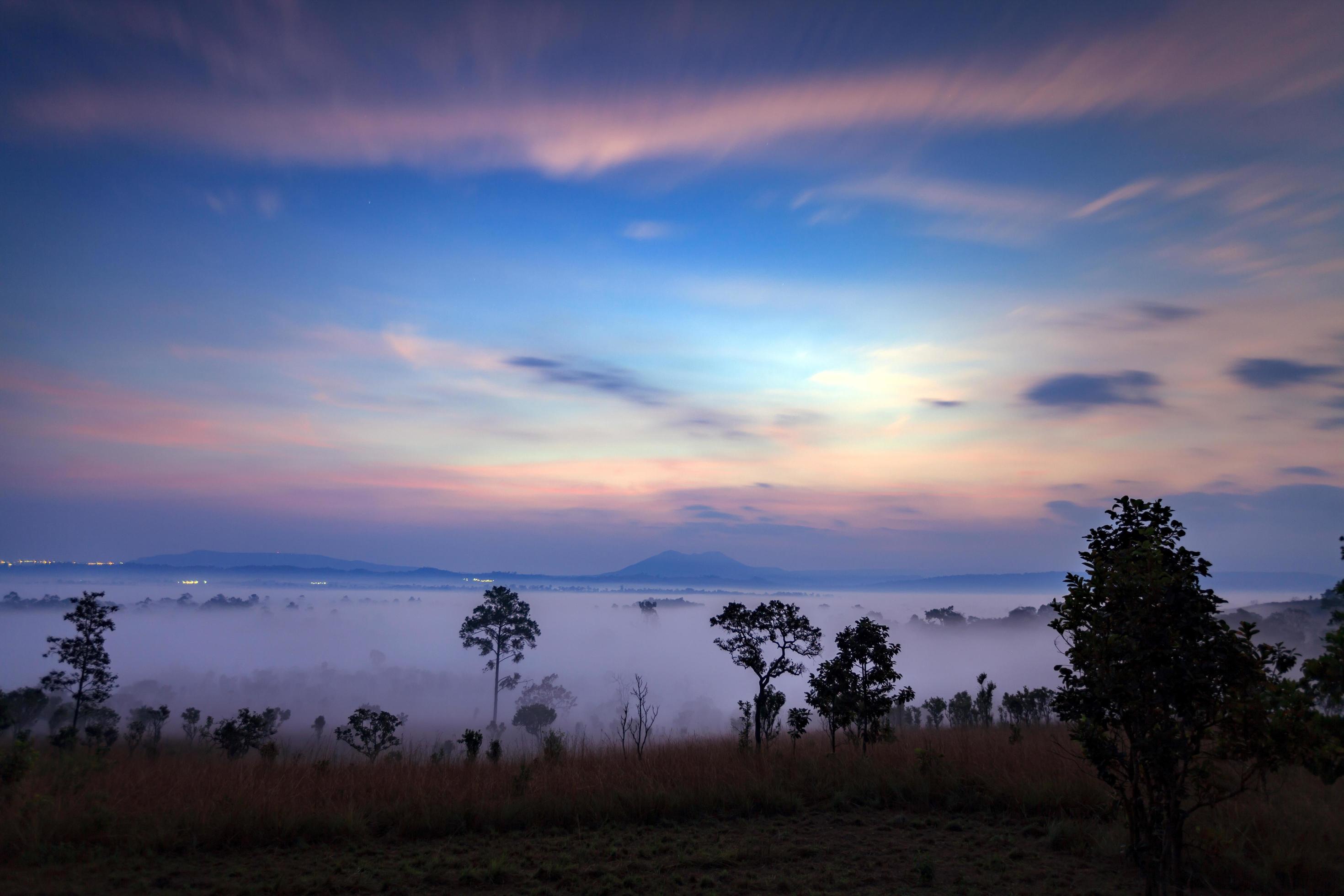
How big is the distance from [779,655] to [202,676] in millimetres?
220611

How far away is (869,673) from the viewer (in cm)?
1427

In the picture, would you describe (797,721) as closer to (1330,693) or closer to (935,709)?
(1330,693)

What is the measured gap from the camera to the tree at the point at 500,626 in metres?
57.0

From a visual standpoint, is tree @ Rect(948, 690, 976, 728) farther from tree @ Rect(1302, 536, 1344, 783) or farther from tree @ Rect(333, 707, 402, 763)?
tree @ Rect(333, 707, 402, 763)

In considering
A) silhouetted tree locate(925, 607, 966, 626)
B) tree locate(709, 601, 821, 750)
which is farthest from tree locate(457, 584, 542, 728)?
A: silhouetted tree locate(925, 607, 966, 626)

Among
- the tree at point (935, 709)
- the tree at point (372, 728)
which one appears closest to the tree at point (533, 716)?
the tree at point (372, 728)

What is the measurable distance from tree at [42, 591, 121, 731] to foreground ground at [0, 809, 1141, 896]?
21115 mm

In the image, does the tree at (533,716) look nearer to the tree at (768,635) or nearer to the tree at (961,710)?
the tree at (961,710)

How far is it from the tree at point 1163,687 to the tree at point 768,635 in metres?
9.67

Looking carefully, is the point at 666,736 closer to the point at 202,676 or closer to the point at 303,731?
the point at 303,731

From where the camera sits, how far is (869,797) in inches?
421

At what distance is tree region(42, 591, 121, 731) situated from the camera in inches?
953

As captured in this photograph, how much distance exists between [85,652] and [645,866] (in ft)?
95.6

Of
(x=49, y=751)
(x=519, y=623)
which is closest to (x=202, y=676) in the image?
(x=519, y=623)
